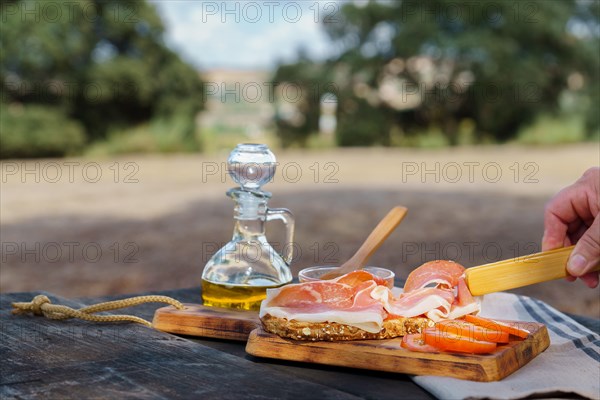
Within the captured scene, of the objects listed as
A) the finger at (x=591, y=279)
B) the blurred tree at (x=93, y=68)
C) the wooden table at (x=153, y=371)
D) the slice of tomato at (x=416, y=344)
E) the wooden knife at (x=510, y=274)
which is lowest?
the wooden table at (x=153, y=371)

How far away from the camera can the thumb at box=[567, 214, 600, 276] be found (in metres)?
1.28

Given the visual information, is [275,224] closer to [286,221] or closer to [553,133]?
[286,221]

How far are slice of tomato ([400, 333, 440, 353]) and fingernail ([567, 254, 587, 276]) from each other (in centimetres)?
30

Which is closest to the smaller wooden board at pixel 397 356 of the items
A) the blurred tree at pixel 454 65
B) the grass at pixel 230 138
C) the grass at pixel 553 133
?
the grass at pixel 230 138

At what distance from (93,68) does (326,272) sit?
45.2 feet

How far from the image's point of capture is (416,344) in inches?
46.4

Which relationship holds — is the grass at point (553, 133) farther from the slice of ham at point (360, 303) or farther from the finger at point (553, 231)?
the slice of ham at point (360, 303)

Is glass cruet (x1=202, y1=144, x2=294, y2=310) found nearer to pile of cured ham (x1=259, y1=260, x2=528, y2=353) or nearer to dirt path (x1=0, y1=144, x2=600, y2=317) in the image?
pile of cured ham (x1=259, y1=260, x2=528, y2=353)

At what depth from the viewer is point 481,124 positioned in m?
16.2

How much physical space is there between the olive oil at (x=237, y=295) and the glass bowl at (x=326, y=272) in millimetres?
85

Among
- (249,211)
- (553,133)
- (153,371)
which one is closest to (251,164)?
(249,211)

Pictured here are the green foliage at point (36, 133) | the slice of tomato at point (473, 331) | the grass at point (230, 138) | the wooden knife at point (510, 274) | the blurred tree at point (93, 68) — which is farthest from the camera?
the blurred tree at point (93, 68)

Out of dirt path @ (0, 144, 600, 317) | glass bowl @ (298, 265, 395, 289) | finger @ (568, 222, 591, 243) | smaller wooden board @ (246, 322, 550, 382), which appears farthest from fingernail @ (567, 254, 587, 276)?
dirt path @ (0, 144, 600, 317)

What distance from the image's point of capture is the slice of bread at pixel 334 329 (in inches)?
48.0
